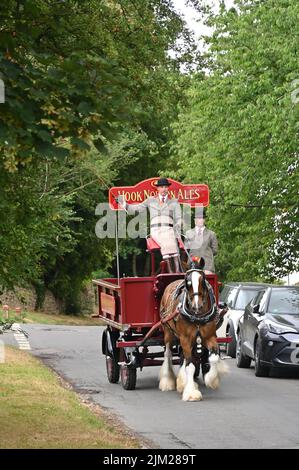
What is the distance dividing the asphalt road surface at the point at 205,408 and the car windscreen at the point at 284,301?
1301 mm

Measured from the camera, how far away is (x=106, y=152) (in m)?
9.23

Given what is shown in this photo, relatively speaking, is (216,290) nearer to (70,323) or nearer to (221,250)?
(221,250)

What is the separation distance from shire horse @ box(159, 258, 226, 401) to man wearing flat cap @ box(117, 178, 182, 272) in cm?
109

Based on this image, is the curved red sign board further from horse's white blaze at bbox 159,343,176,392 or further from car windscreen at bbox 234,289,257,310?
car windscreen at bbox 234,289,257,310

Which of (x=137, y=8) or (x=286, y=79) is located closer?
(x=137, y=8)

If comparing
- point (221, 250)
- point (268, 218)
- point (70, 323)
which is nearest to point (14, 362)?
point (268, 218)

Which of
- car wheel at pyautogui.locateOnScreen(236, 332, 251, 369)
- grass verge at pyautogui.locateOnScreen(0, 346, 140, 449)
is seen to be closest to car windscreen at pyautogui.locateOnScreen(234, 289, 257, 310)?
car wheel at pyautogui.locateOnScreen(236, 332, 251, 369)

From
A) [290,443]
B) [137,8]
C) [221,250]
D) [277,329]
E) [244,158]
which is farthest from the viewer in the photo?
[221,250]

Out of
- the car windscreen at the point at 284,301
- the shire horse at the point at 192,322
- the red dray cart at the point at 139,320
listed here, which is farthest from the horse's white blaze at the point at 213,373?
the car windscreen at the point at 284,301

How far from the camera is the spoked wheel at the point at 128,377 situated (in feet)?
61.4

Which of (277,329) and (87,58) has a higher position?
(87,58)

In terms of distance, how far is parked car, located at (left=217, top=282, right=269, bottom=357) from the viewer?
26.8m

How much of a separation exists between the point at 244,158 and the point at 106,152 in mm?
25183

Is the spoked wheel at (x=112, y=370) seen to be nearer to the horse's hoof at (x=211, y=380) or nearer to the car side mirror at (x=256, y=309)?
the horse's hoof at (x=211, y=380)
